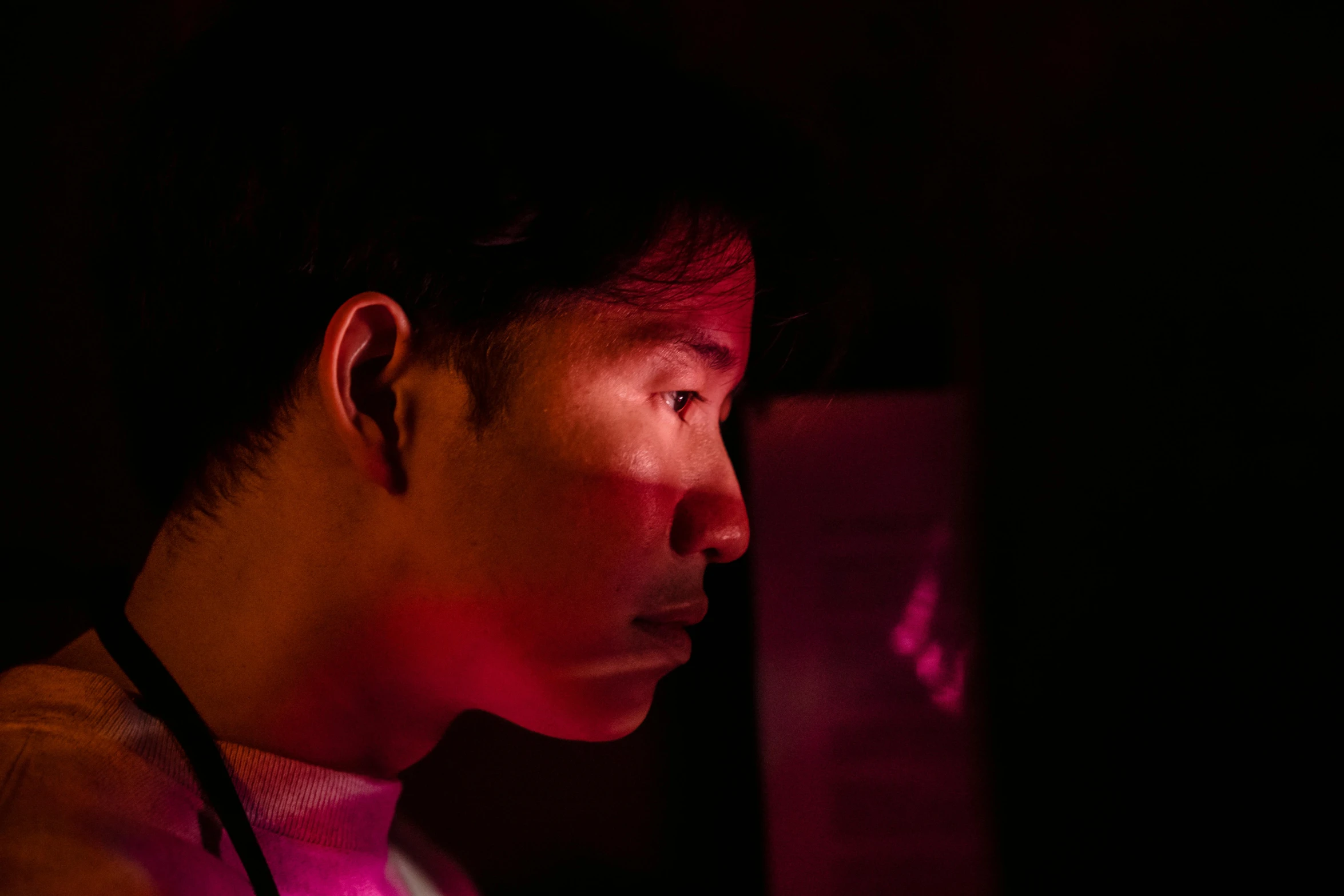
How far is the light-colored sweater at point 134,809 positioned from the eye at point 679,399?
37cm

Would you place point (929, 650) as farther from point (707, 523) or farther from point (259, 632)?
point (259, 632)

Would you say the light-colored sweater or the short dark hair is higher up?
the short dark hair

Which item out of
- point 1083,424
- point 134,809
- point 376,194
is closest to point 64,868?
point 134,809

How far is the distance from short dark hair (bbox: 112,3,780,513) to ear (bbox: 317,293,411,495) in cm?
2

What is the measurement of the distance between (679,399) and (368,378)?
0.77ft

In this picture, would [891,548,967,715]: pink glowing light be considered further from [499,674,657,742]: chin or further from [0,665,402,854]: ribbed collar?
[0,665,402,854]: ribbed collar

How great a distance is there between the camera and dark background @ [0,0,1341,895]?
1097 mm

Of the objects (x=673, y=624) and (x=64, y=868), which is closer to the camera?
(x=64, y=868)

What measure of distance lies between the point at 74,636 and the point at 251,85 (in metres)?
0.70

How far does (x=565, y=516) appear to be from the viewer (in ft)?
2.15

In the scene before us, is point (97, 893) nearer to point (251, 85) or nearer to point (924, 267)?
point (251, 85)

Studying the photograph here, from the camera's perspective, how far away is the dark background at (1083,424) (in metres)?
1.10

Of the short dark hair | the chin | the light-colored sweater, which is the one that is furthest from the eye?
the light-colored sweater

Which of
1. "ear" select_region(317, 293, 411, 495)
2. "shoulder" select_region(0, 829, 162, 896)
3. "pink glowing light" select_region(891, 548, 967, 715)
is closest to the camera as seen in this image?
"shoulder" select_region(0, 829, 162, 896)
